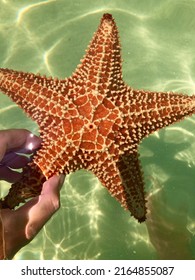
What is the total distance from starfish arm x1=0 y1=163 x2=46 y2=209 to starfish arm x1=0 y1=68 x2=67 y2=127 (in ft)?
1.61

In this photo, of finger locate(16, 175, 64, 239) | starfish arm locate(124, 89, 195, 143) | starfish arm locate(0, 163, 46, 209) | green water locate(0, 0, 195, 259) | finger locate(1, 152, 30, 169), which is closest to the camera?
finger locate(16, 175, 64, 239)

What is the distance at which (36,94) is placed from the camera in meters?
3.63

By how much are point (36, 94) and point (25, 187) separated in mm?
892

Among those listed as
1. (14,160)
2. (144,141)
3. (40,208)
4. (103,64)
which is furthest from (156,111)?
(14,160)

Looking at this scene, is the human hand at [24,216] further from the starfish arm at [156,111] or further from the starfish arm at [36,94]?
the starfish arm at [156,111]

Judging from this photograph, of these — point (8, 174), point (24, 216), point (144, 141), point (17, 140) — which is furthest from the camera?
point (144, 141)

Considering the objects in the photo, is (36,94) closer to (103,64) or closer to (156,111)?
(103,64)

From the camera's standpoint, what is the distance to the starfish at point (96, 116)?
3566 mm

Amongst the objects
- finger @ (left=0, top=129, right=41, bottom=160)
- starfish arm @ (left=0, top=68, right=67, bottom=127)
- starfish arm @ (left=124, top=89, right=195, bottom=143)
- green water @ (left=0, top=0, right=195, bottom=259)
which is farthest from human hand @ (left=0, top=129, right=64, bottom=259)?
green water @ (left=0, top=0, right=195, bottom=259)

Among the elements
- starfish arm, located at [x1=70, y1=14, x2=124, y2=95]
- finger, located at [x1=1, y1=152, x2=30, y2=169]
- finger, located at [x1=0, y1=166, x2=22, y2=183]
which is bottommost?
finger, located at [x1=0, y1=166, x2=22, y2=183]

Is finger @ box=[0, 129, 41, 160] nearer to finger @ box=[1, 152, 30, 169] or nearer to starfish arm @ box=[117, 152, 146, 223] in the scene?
finger @ box=[1, 152, 30, 169]

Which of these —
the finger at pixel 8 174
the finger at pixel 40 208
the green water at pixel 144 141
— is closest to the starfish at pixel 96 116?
the finger at pixel 40 208

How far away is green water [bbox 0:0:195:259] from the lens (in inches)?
185

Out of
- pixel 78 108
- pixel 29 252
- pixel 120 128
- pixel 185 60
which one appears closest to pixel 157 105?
pixel 120 128
